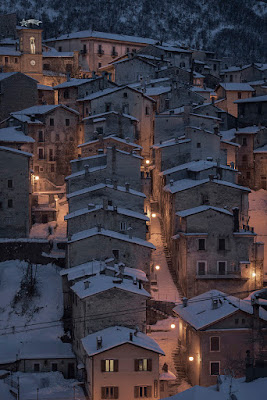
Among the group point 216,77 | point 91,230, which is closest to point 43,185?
point 91,230

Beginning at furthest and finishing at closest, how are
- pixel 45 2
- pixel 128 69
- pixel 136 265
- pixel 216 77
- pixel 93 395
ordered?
1. pixel 45 2
2. pixel 216 77
3. pixel 128 69
4. pixel 136 265
5. pixel 93 395

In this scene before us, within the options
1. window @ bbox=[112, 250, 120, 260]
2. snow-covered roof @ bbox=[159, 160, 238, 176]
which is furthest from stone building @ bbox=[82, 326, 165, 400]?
snow-covered roof @ bbox=[159, 160, 238, 176]

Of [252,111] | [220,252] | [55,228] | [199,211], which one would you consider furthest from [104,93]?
[220,252]

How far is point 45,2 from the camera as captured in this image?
12850 centimetres

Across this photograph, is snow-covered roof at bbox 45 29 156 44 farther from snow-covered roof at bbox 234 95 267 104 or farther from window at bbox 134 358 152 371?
window at bbox 134 358 152 371

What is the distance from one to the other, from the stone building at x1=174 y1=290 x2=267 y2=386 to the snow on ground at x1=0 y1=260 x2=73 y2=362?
7497mm

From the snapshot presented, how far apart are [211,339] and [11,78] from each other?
40.8 meters

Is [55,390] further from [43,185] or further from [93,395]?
[43,185]

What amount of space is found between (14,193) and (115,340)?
763 inches

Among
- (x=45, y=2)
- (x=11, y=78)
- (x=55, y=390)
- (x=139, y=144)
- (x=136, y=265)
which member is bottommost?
(x=55, y=390)

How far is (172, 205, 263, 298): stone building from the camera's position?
64.4 m

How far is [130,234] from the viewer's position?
2509 inches

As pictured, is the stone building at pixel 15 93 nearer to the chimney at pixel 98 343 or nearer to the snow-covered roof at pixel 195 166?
the snow-covered roof at pixel 195 166

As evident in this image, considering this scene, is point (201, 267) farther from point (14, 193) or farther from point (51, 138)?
point (51, 138)
